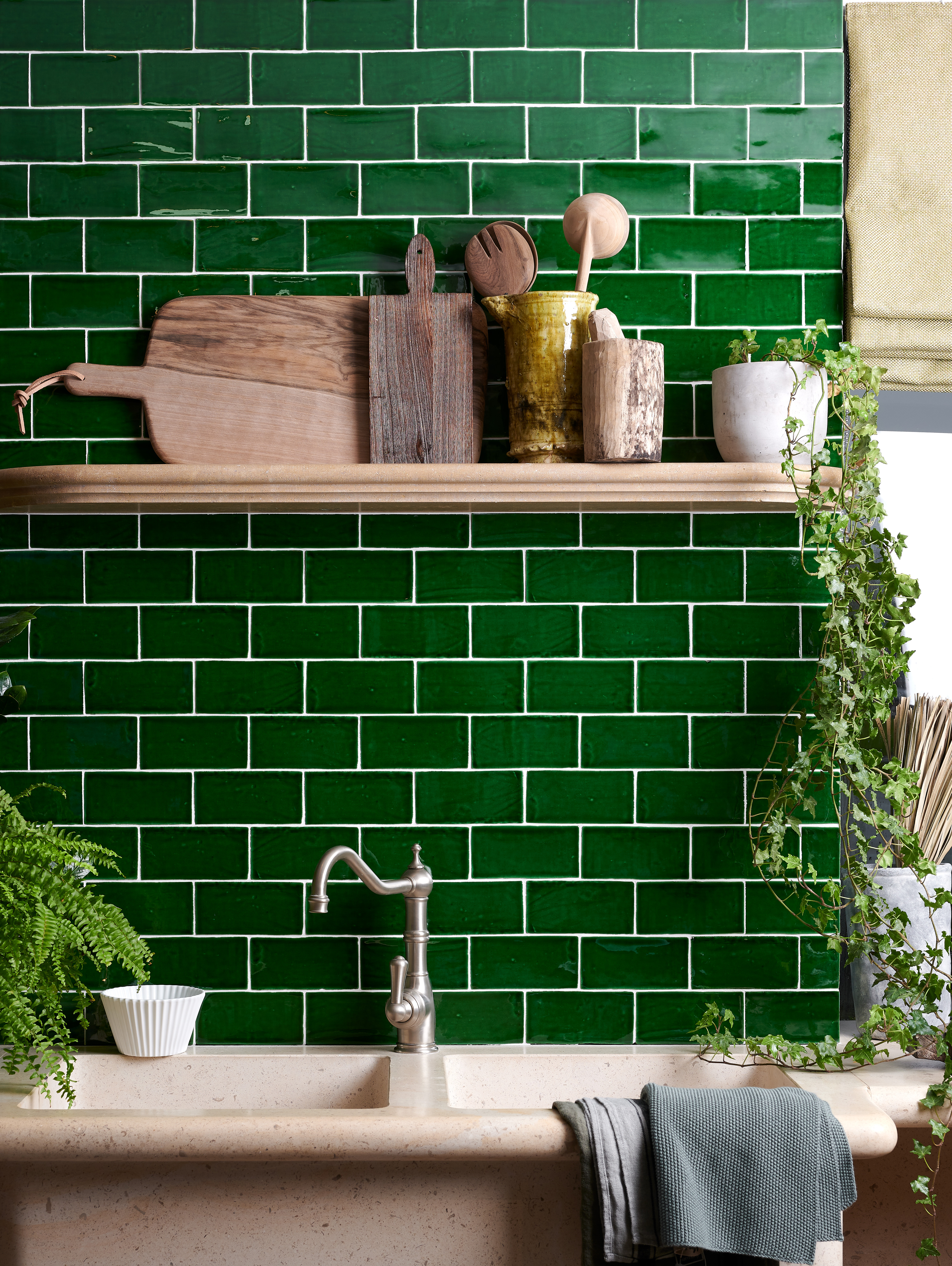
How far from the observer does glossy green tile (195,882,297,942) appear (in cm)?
175

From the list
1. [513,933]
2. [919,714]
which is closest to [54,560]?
[513,933]

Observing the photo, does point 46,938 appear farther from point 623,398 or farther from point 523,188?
point 523,188

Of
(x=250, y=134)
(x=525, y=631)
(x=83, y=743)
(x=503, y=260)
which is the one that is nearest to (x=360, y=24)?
(x=250, y=134)

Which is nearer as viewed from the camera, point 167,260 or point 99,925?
point 99,925

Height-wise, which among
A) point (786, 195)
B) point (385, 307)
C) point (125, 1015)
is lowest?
point (125, 1015)

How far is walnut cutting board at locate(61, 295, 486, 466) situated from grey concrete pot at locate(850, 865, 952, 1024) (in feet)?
3.14

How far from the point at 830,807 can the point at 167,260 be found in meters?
1.37

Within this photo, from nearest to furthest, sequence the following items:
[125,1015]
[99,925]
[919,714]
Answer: [99,925] → [125,1015] → [919,714]

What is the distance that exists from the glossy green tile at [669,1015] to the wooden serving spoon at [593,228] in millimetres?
1101

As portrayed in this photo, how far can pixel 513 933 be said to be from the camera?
175 centimetres

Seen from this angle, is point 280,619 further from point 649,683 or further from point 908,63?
point 908,63

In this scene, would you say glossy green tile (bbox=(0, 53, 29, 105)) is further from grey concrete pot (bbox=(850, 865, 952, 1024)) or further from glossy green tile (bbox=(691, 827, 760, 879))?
grey concrete pot (bbox=(850, 865, 952, 1024))

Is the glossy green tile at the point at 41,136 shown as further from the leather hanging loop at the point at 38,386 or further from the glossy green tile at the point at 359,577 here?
the glossy green tile at the point at 359,577

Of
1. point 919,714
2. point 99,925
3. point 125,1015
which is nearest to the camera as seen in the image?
point 99,925
